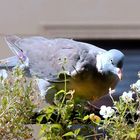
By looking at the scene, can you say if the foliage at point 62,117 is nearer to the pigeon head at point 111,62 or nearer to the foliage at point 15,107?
the foliage at point 15,107

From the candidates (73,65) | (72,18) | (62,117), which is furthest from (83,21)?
(62,117)

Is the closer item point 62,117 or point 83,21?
point 62,117

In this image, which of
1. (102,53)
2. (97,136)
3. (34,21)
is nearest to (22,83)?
(97,136)

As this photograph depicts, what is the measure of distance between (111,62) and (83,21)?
159cm

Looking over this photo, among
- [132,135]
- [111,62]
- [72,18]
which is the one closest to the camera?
[132,135]

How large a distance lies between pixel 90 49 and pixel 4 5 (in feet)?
5.16

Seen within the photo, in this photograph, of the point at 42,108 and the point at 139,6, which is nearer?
the point at 42,108

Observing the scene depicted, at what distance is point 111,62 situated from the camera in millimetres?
Answer: 1654

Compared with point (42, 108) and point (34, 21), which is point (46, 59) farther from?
point (34, 21)

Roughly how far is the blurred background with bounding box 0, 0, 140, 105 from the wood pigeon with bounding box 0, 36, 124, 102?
1.32 m

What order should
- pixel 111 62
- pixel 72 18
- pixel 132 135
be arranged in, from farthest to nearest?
pixel 72 18, pixel 111 62, pixel 132 135

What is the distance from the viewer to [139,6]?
329 centimetres

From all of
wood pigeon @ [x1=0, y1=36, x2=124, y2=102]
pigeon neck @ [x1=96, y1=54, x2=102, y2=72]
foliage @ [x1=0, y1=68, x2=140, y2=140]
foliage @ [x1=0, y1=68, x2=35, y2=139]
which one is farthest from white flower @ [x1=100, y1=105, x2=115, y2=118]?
pigeon neck @ [x1=96, y1=54, x2=102, y2=72]

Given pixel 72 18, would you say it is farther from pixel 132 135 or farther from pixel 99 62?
pixel 132 135
